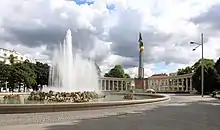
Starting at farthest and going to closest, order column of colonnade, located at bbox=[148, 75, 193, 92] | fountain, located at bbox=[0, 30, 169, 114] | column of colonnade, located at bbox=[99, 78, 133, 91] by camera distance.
A: column of colonnade, located at bbox=[148, 75, 193, 92]
column of colonnade, located at bbox=[99, 78, 133, 91]
fountain, located at bbox=[0, 30, 169, 114]

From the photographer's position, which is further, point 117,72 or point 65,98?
point 117,72

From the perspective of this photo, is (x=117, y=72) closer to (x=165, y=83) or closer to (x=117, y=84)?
(x=117, y=84)

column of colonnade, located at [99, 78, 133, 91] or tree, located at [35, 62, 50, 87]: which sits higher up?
tree, located at [35, 62, 50, 87]

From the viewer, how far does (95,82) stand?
4000 cm

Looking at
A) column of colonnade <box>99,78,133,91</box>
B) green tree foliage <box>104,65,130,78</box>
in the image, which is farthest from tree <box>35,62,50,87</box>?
green tree foliage <box>104,65,130,78</box>

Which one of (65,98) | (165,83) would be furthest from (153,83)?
(65,98)

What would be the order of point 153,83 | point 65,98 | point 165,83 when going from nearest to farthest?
point 65,98
point 165,83
point 153,83

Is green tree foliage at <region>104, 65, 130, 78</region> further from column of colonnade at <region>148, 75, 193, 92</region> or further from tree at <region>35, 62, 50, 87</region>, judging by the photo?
tree at <region>35, 62, 50, 87</region>

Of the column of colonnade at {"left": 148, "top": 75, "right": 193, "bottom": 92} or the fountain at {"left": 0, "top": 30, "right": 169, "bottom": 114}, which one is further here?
the column of colonnade at {"left": 148, "top": 75, "right": 193, "bottom": 92}

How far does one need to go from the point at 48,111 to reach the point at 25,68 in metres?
65.9

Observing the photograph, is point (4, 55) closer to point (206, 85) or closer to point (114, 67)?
point (114, 67)

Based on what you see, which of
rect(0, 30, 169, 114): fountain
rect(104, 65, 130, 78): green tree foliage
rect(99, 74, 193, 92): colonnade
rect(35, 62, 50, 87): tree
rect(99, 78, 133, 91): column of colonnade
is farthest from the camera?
rect(104, 65, 130, 78): green tree foliage

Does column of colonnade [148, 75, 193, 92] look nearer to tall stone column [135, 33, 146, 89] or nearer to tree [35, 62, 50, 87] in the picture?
tall stone column [135, 33, 146, 89]

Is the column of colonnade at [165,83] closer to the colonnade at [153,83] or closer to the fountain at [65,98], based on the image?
the colonnade at [153,83]
